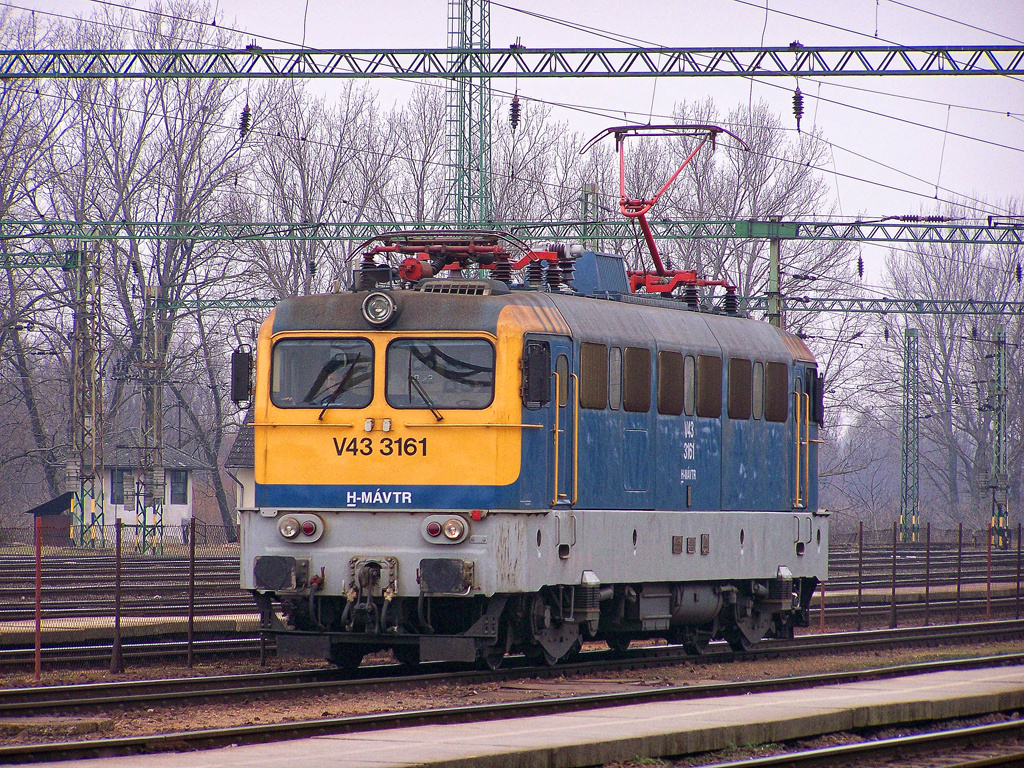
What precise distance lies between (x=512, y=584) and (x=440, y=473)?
3.98ft

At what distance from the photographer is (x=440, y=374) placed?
1402 centimetres

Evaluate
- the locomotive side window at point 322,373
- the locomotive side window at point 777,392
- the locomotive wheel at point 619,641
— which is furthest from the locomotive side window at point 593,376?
the locomotive side window at point 777,392

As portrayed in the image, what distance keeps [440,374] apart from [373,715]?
3844 mm

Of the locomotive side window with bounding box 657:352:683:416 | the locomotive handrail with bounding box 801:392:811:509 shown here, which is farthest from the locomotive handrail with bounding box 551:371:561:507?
the locomotive handrail with bounding box 801:392:811:509

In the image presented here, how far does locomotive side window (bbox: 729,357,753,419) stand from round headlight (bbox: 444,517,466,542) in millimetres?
4884

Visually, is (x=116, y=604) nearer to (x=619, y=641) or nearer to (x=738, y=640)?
(x=619, y=641)

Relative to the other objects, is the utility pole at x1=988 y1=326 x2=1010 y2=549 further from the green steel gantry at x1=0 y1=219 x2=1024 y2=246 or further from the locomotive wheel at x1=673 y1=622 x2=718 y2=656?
the locomotive wheel at x1=673 y1=622 x2=718 y2=656

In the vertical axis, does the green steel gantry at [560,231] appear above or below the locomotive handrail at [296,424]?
above

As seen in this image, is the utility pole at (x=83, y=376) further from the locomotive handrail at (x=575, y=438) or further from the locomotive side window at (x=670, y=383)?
the locomotive handrail at (x=575, y=438)

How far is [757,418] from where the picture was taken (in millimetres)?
17859

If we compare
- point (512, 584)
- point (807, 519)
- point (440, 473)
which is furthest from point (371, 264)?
point (807, 519)

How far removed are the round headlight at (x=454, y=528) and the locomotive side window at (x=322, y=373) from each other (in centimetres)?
146

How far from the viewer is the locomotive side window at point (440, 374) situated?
45.5 feet

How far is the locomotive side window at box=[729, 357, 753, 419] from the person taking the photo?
17.4 m
